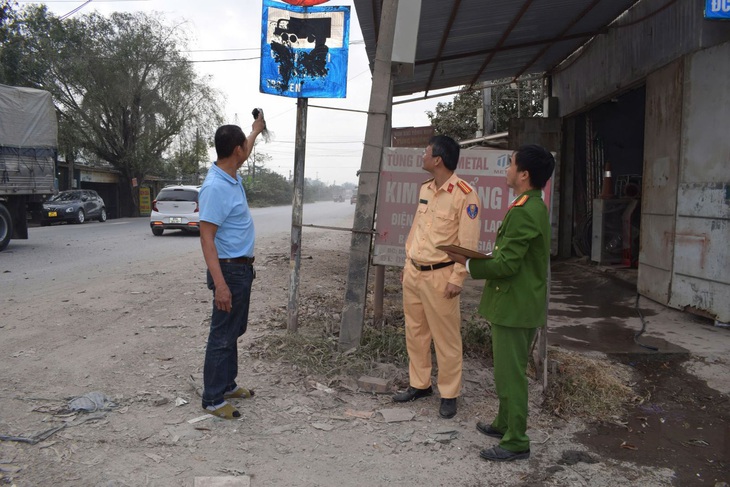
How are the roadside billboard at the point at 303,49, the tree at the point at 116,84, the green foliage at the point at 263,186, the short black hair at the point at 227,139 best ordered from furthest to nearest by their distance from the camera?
the green foliage at the point at 263,186
the tree at the point at 116,84
the roadside billboard at the point at 303,49
the short black hair at the point at 227,139

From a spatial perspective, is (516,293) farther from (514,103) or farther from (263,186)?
(263,186)

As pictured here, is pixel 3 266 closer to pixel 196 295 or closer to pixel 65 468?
pixel 196 295

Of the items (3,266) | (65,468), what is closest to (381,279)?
(65,468)

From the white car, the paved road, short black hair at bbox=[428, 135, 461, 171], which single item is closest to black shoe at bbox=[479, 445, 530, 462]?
short black hair at bbox=[428, 135, 461, 171]

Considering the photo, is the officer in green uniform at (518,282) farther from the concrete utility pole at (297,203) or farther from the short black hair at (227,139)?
the concrete utility pole at (297,203)

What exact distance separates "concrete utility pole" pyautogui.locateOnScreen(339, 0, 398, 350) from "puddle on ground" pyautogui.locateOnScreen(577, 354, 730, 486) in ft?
6.34

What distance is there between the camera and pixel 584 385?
422 cm

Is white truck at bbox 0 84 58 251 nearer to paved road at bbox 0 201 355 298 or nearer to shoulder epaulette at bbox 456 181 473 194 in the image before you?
paved road at bbox 0 201 355 298

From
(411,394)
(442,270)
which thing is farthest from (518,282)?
(411,394)

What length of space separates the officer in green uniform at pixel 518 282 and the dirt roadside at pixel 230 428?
27 cm

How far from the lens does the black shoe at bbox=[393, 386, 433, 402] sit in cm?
388

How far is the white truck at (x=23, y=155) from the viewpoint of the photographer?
12133 millimetres

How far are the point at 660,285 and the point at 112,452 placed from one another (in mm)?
6783

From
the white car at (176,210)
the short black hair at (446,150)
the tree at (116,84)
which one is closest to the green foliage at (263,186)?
the tree at (116,84)
